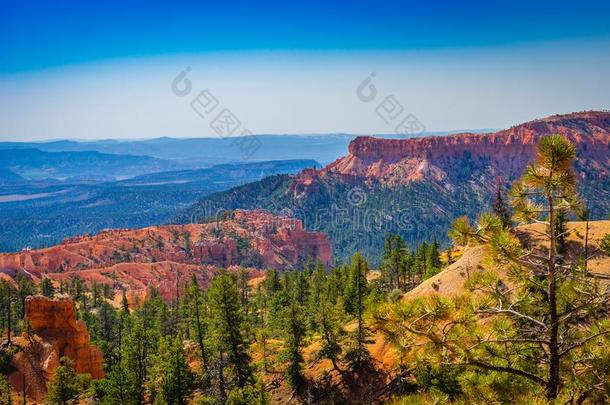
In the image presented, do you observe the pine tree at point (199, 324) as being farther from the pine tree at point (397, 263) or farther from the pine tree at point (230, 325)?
the pine tree at point (397, 263)

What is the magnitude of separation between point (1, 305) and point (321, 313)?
212 ft

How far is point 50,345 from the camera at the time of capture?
54.2 m

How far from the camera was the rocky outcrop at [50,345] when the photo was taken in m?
51.6

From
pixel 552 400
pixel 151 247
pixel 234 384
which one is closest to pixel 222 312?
pixel 234 384

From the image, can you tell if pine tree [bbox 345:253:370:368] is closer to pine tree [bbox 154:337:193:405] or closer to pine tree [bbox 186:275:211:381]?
pine tree [bbox 186:275:211:381]

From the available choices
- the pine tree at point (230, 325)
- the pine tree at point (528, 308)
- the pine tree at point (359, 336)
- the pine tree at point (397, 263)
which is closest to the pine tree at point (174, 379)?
the pine tree at point (230, 325)

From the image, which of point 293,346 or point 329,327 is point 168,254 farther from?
point 329,327

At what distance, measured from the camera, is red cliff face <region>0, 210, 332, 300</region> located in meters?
134

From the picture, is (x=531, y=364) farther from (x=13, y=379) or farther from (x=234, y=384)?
(x=13, y=379)

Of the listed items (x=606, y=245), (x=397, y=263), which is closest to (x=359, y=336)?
(x=397, y=263)

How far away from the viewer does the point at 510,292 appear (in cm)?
997

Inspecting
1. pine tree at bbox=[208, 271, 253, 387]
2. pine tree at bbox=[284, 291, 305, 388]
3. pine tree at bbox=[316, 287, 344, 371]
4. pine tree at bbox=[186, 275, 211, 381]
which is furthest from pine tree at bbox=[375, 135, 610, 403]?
pine tree at bbox=[186, 275, 211, 381]

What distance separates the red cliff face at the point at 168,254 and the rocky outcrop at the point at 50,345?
5976 cm

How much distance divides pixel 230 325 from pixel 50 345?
28925 millimetres
